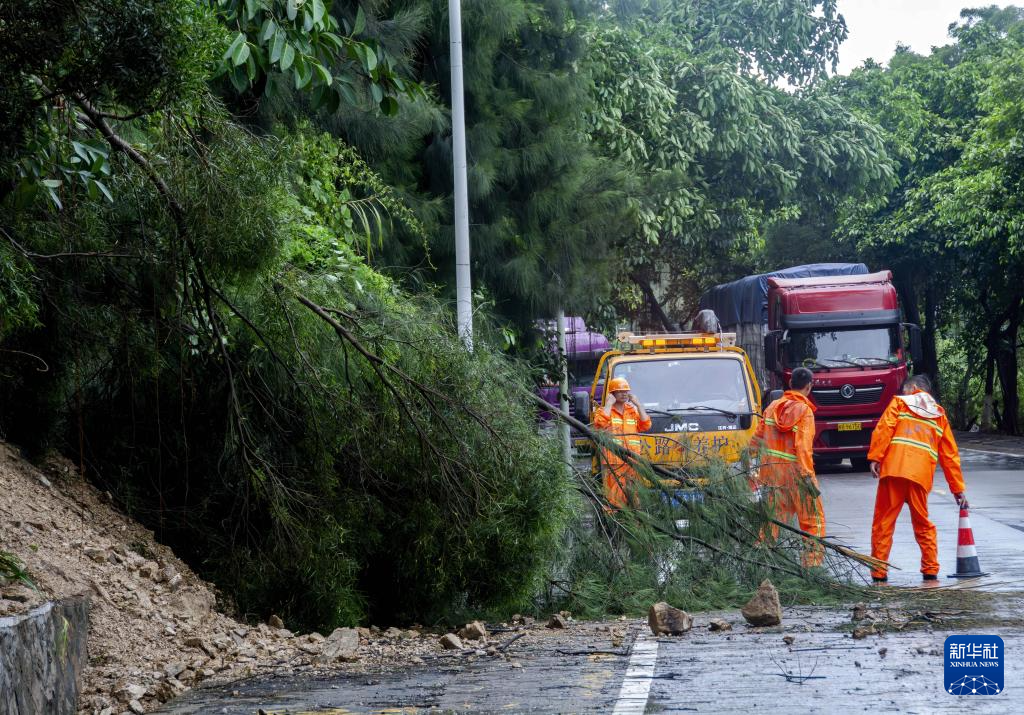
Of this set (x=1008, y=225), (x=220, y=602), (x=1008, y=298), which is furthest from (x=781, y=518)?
(x=1008, y=298)

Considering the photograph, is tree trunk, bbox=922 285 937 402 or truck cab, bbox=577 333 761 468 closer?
truck cab, bbox=577 333 761 468

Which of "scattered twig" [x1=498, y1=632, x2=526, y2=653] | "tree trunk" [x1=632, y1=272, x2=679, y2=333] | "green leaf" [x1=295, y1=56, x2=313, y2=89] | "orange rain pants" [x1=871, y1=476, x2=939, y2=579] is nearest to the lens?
"green leaf" [x1=295, y1=56, x2=313, y2=89]

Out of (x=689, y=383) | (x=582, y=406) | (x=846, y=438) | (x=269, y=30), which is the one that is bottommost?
(x=846, y=438)

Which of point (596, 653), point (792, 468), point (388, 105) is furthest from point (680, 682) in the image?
point (792, 468)

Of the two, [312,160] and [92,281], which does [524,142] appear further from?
[92,281]

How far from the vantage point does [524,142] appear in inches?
596

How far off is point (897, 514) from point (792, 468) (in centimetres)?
111

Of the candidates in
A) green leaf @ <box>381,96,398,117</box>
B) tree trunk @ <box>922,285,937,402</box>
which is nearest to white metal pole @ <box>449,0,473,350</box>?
green leaf @ <box>381,96,398,117</box>

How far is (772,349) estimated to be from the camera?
2339 centimetres

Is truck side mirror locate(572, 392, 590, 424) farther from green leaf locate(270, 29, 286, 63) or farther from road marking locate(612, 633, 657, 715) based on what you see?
green leaf locate(270, 29, 286, 63)

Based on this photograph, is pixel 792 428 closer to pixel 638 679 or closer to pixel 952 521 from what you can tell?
pixel 952 521

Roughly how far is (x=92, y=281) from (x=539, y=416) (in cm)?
342

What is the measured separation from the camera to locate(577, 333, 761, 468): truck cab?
563 inches

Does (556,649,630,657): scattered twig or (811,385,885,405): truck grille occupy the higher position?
(811,385,885,405): truck grille
